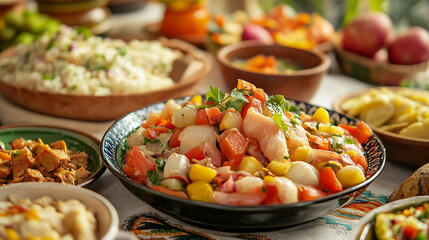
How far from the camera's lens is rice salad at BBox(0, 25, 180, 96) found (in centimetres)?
244

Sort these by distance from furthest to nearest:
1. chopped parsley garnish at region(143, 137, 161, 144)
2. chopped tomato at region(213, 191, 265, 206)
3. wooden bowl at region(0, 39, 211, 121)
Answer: wooden bowl at region(0, 39, 211, 121) < chopped parsley garnish at region(143, 137, 161, 144) < chopped tomato at region(213, 191, 265, 206)

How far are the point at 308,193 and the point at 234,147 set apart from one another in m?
0.29

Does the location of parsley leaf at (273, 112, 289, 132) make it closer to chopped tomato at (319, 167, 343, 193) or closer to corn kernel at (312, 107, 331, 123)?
chopped tomato at (319, 167, 343, 193)

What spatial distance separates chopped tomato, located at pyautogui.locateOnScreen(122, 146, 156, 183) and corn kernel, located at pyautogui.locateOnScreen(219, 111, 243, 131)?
0.28 metres

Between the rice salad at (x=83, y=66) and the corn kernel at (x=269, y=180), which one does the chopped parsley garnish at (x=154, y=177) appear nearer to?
the corn kernel at (x=269, y=180)

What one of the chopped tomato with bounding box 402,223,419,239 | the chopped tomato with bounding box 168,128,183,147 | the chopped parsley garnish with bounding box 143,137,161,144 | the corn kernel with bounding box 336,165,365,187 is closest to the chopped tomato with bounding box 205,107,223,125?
the chopped tomato with bounding box 168,128,183,147

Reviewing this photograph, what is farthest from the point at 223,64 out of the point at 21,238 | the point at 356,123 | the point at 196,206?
the point at 21,238

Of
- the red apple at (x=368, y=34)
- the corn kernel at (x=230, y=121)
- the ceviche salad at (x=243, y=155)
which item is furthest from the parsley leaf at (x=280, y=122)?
the red apple at (x=368, y=34)

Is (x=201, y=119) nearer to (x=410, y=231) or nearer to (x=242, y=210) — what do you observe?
(x=242, y=210)

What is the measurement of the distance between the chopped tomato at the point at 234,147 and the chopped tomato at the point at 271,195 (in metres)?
0.17

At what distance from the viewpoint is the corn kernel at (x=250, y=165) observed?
1520 millimetres

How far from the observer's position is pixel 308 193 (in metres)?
1.43

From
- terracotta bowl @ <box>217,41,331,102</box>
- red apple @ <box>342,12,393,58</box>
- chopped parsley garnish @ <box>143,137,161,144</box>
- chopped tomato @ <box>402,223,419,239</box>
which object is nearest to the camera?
chopped tomato @ <box>402,223,419,239</box>

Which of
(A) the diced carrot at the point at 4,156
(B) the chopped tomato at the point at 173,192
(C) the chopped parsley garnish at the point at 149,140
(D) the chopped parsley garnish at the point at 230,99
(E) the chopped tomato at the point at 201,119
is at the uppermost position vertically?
(D) the chopped parsley garnish at the point at 230,99
